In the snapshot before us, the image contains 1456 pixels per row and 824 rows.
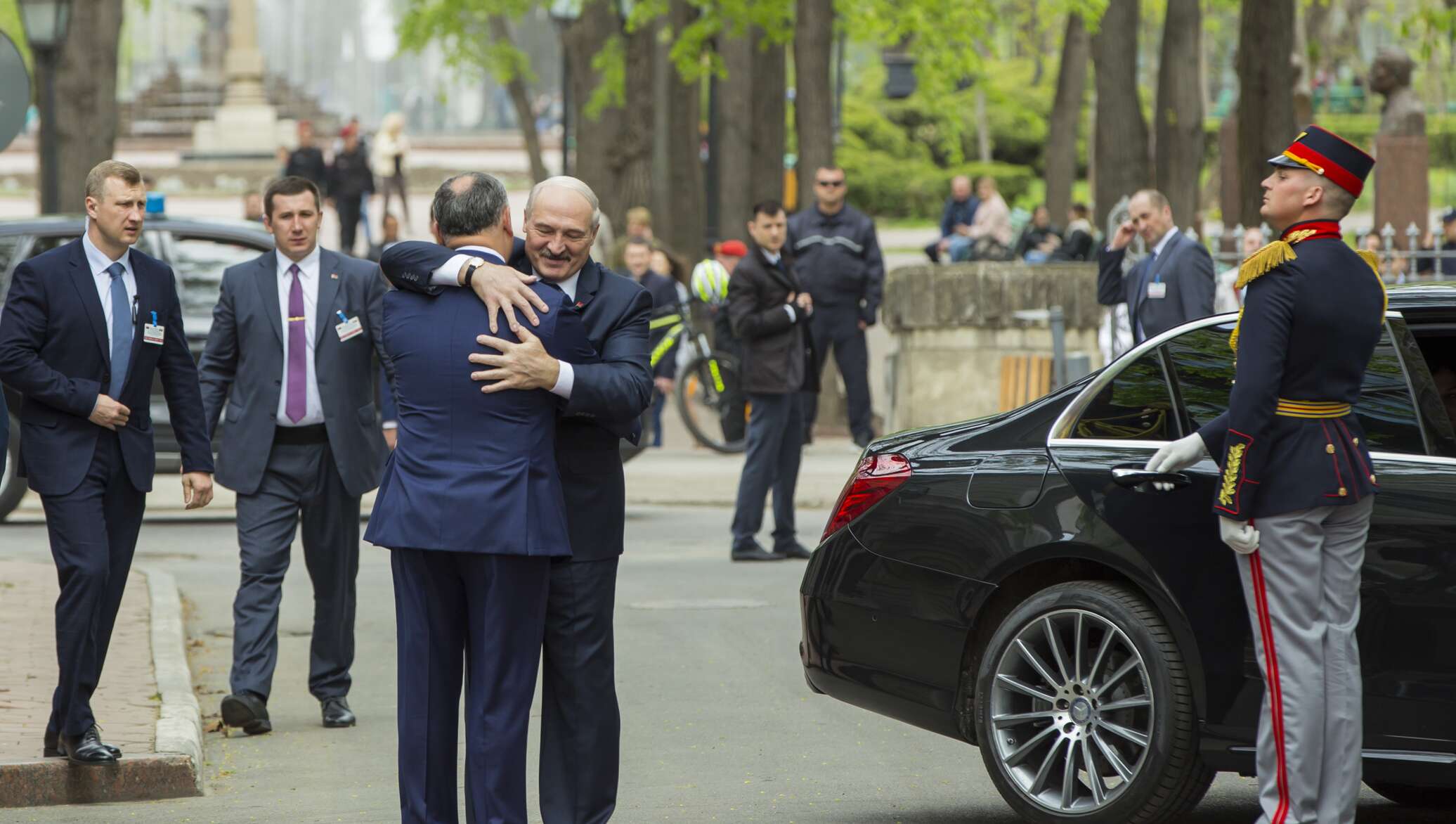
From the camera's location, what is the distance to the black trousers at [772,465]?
1216cm

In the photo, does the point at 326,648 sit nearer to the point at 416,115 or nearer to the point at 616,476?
the point at 616,476

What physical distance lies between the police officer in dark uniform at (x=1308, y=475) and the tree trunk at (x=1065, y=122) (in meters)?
32.0

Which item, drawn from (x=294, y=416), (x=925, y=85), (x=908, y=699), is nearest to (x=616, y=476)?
(x=908, y=699)

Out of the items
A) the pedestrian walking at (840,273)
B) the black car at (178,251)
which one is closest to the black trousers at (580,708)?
the black car at (178,251)

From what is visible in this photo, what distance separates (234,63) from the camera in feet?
184

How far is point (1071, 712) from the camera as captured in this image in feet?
19.7

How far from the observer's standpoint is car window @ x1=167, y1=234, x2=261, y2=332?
1358 cm

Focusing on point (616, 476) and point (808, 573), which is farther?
point (808, 573)

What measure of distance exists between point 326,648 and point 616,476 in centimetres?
296

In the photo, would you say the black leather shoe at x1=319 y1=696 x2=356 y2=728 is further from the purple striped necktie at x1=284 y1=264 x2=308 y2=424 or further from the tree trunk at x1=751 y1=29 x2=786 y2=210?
the tree trunk at x1=751 y1=29 x2=786 y2=210

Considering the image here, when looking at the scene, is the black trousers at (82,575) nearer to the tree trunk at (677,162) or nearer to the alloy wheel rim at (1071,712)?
the alloy wheel rim at (1071,712)

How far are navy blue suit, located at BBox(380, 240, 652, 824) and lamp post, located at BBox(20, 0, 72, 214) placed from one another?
479 inches

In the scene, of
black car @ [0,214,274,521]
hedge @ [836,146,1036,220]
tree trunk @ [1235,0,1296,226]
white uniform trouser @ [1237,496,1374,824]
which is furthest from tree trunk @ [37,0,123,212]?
hedge @ [836,146,1036,220]

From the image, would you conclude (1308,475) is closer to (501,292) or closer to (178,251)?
(501,292)
